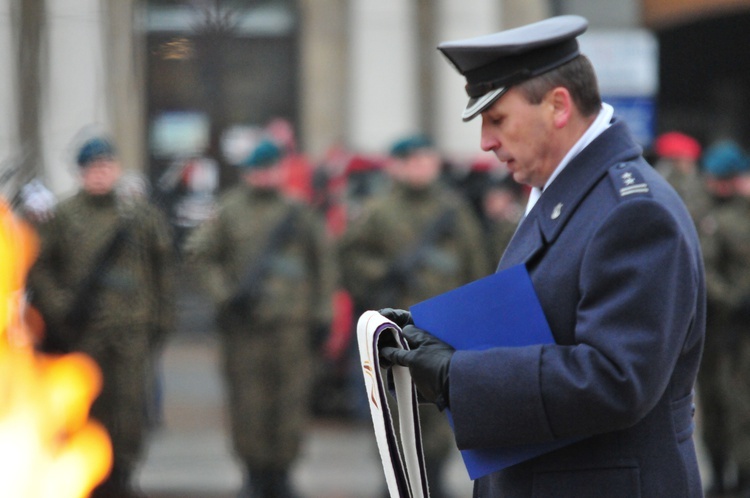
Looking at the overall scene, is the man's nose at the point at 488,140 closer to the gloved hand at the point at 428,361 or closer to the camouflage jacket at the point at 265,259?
the gloved hand at the point at 428,361

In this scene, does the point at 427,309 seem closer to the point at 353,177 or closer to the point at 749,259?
the point at 749,259

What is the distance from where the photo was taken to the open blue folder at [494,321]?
2564mm

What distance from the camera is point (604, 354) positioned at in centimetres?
240

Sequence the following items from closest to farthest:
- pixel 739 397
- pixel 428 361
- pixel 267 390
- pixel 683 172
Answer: pixel 428 361
pixel 267 390
pixel 739 397
pixel 683 172

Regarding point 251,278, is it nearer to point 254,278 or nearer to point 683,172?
point 254,278

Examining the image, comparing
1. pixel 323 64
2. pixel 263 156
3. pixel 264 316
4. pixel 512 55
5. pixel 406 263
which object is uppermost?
pixel 512 55

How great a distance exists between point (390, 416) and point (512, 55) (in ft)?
2.70

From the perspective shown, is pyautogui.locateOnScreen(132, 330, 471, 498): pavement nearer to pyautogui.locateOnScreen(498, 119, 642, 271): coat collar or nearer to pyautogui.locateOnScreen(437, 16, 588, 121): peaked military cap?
pyautogui.locateOnScreen(498, 119, 642, 271): coat collar

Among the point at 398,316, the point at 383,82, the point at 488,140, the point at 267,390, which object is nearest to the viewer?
the point at 488,140

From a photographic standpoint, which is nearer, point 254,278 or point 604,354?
point 604,354

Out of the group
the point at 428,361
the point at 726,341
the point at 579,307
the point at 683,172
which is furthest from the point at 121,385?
the point at 579,307

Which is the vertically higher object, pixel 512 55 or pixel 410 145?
pixel 512 55

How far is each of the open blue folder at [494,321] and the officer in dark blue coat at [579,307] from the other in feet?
0.11


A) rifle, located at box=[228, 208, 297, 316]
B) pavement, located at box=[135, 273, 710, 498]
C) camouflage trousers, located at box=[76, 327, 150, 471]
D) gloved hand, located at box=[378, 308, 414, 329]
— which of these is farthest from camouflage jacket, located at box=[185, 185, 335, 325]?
gloved hand, located at box=[378, 308, 414, 329]
